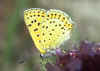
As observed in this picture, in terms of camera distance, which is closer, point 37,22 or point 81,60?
point 81,60

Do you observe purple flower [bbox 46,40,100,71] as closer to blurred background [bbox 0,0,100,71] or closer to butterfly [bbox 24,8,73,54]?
butterfly [bbox 24,8,73,54]

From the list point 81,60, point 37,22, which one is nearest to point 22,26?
point 37,22

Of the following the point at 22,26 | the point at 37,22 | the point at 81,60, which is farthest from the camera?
the point at 22,26

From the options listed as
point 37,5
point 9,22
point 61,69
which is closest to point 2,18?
point 9,22

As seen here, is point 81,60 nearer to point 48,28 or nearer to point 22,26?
point 48,28

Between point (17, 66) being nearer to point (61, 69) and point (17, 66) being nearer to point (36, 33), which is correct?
point (36, 33)

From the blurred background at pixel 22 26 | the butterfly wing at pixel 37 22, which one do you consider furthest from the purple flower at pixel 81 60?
the blurred background at pixel 22 26

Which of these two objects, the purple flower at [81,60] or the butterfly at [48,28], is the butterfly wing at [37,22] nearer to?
the butterfly at [48,28]

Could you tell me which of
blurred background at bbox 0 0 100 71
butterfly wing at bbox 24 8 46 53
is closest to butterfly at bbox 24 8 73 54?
butterfly wing at bbox 24 8 46 53
